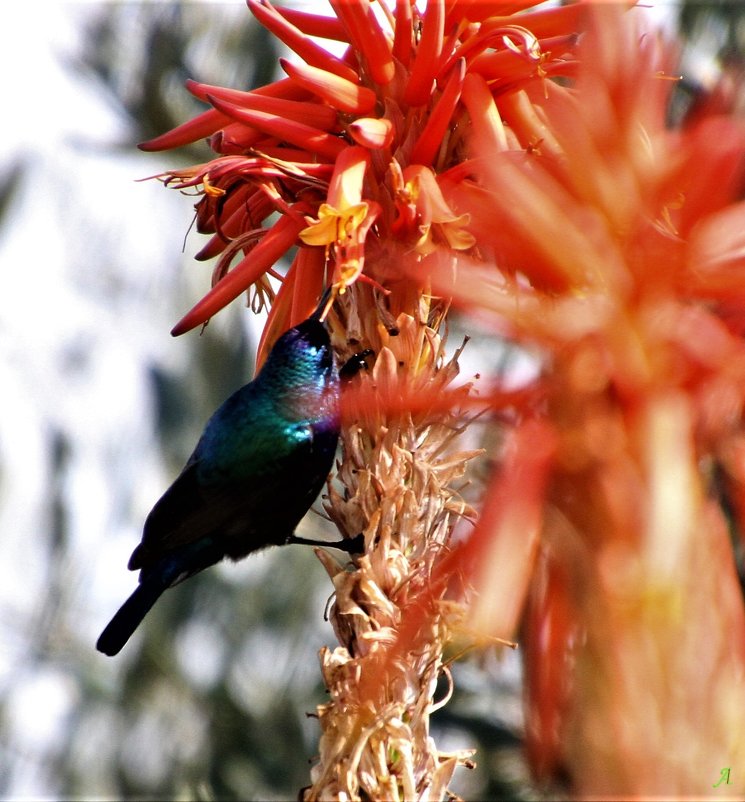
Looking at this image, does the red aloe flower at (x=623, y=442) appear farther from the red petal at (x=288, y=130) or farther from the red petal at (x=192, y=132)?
the red petal at (x=192, y=132)

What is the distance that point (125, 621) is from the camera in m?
3.46

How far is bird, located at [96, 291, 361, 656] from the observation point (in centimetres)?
319

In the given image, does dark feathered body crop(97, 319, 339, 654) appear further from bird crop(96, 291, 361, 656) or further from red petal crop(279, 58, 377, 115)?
red petal crop(279, 58, 377, 115)

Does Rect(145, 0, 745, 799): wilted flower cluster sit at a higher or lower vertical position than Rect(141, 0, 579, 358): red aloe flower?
higher

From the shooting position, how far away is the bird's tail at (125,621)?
3.45 m

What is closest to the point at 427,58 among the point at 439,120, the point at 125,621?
the point at 439,120

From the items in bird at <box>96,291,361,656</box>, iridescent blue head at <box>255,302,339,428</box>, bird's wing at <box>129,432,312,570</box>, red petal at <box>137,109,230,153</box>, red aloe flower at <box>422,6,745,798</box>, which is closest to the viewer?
red aloe flower at <box>422,6,745,798</box>

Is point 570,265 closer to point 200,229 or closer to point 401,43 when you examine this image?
point 401,43

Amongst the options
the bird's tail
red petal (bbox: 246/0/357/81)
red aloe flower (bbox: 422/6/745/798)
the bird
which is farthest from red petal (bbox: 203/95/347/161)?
the bird's tail

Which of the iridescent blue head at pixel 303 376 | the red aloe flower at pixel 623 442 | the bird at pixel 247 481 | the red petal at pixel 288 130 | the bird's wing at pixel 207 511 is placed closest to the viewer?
the red aloe flower at pixel 623 442

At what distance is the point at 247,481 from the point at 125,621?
0.55 metres

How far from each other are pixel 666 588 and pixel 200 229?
1618 mm
